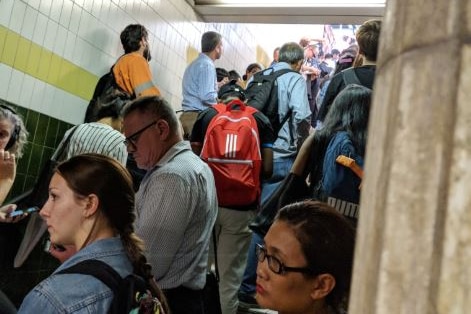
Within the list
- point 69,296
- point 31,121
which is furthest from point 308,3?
point 69,296

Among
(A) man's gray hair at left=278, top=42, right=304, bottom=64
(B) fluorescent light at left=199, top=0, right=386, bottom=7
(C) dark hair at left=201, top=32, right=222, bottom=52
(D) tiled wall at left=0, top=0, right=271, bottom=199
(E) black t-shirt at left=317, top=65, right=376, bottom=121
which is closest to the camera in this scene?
Answer: (E) black t-shirt at left=317, top=65, right=376, bottom=121

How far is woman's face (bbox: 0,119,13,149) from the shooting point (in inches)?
159

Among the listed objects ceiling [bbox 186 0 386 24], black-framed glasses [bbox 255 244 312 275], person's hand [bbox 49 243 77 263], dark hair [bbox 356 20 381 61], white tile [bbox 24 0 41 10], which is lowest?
person's hand [bbox 49 243 77 263]

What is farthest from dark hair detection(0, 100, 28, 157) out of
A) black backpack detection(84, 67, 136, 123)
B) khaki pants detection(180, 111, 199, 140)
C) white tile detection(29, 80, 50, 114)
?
khaki pants detection(180, 111, 199, 140)

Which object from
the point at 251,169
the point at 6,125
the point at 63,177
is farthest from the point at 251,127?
the point at 63,177

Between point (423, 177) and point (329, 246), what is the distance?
1.38 m

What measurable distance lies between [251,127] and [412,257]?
416 cm

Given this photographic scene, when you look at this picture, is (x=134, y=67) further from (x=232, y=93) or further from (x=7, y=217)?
(x=7, y=217)

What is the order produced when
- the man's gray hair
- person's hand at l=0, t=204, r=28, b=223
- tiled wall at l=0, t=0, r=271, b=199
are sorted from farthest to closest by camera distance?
the man's gray hair
tiled wall at l=0, t=0, r=271, b=199
person's hand at l=0, t=204, r=28, b=223

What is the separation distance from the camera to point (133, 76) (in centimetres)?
561

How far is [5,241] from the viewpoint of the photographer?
12.6ft

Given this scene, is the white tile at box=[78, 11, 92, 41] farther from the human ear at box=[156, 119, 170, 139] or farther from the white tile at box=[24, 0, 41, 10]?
the human ear at box=[156, 119, 170, 139]

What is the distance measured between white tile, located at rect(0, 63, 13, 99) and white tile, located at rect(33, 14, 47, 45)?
0.42 metres

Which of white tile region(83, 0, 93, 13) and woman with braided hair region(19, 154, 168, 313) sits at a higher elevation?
white tile region(83, 0, 93, 13)
